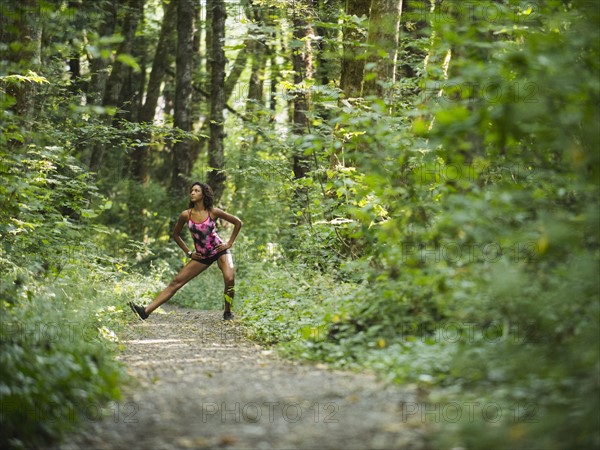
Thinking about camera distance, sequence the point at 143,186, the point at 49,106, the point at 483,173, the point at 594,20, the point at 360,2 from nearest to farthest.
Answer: the point at 594,20 < the point at 483,173 < the point at 360,2 < the point at 49,106 < the point at 143,186

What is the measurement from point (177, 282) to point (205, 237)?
→ 3.18ft

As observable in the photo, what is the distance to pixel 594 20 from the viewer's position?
548 cm

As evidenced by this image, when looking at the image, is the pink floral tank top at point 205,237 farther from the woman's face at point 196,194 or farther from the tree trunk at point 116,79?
the tree trunk at point 116,79

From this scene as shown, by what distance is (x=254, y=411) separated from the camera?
5.02 m

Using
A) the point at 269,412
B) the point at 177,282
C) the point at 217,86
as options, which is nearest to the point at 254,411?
the point at 269,412

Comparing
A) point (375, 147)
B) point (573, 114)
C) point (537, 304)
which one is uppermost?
point (573, 114)

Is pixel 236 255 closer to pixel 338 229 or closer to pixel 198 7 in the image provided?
pixel 338 229

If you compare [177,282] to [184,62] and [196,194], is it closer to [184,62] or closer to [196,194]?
[196,194]

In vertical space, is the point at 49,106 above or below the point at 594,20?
below

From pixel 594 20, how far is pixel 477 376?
3.14m

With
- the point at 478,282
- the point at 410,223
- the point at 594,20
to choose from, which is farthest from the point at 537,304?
the point at 594,20

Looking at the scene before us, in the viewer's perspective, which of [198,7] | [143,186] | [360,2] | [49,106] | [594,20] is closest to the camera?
[594,20]

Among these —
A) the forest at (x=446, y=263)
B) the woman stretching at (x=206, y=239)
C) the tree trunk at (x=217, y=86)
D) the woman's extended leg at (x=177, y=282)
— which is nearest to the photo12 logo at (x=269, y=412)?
the forest at (x=446, y=263)

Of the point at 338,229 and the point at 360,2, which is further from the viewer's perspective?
the point at 360,2
